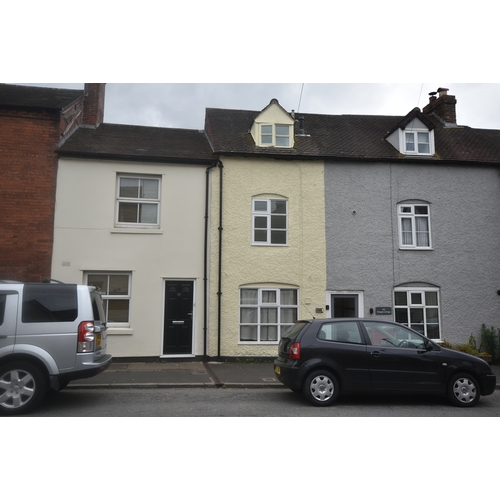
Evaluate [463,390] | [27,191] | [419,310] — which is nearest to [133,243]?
[27,191]

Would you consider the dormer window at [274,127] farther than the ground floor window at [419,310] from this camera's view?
Yes

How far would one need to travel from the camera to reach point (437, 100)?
58.4 feet

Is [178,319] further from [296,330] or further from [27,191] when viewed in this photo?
[27,191]

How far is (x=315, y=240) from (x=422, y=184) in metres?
4.09

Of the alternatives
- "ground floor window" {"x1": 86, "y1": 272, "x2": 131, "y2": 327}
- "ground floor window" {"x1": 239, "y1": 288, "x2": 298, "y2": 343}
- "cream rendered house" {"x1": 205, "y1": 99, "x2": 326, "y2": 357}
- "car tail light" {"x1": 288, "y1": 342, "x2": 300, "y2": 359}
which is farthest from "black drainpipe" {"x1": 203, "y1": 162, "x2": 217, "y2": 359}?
"car tail light" {"x1": 288, "y1": 342, "x2": 300, "y2": 359}

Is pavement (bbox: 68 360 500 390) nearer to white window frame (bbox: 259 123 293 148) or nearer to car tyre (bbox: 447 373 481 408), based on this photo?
car tyre (bbox: 447 373 481 408)

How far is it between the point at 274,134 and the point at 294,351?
8547 millimetres

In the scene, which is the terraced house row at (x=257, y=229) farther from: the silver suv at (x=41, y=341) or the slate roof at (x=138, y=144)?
the silver suv at (x=41, y=341)

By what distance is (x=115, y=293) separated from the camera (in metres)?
12.9

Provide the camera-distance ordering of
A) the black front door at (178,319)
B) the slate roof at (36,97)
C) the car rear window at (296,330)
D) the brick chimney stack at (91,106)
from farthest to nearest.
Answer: the brick chimney stack at (91,106) → the black front door at (178,319) → the slate roof at (36,97) → the car rear window at (296,330)

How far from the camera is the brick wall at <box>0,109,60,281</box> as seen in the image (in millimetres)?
12430

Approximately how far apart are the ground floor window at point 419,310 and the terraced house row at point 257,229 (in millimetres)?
43

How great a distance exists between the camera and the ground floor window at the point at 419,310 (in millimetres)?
13914

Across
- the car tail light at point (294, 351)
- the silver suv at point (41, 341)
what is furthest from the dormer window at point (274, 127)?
the silver suv at point (41, 341)
